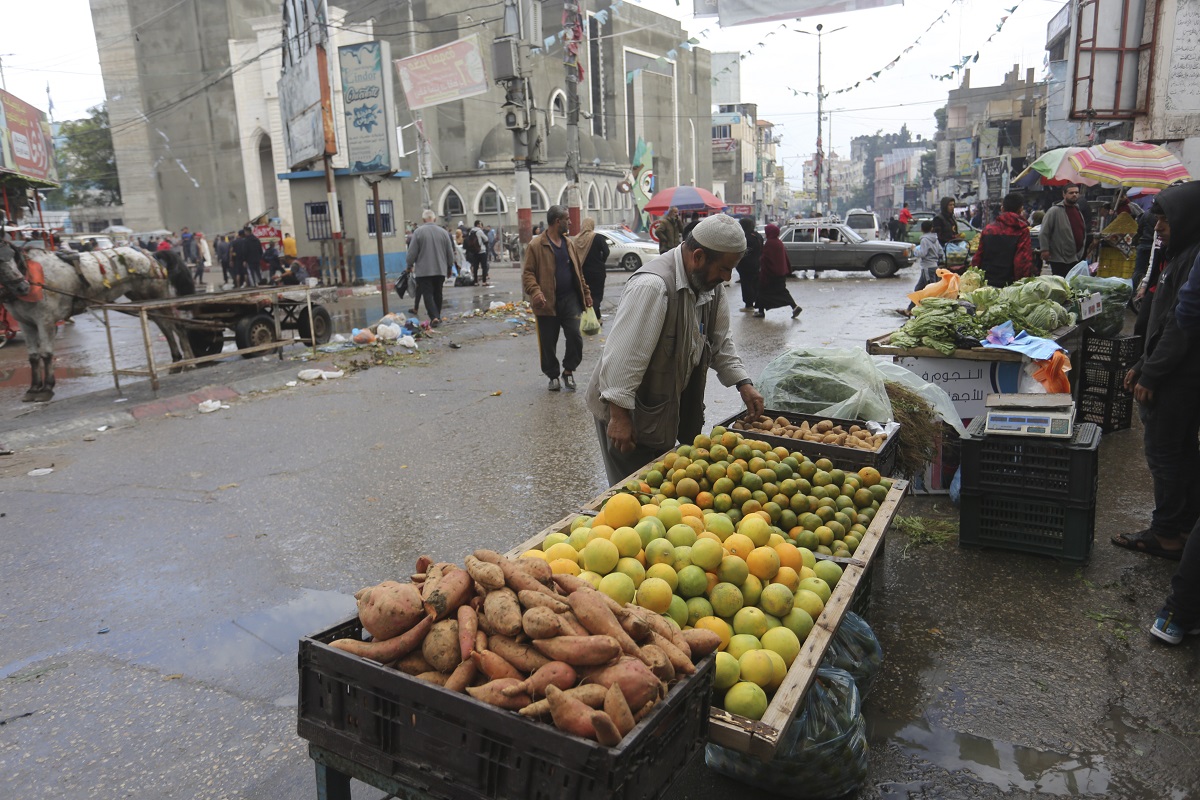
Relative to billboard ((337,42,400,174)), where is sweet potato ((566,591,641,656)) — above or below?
below

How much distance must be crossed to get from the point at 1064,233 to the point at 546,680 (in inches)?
426

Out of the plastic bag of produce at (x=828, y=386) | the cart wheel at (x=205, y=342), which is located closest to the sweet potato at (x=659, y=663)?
the plastic bag of produce at (x=828, y=386)

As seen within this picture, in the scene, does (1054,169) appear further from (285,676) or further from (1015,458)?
(285,676)

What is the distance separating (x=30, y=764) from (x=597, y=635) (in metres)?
2.48

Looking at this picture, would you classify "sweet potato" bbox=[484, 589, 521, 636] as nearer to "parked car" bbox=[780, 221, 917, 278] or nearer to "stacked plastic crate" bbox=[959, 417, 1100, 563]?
"stacked plastic crate" bbox=[959, 417, 1100, 563]

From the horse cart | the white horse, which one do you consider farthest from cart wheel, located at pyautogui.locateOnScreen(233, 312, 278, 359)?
the white horse

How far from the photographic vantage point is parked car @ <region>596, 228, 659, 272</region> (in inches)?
1057

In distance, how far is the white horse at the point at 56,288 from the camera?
29.7 feet

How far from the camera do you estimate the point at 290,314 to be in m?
12.3

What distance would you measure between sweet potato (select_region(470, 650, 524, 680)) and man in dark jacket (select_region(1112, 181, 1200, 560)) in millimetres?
3794

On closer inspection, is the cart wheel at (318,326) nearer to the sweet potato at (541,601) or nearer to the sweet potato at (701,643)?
the sweet potato at (541,601)

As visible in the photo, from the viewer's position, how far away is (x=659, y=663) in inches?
77.4

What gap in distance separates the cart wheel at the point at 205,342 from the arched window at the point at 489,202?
2993 cm

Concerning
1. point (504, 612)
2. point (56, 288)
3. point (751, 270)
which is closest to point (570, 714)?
point (504, 612)
